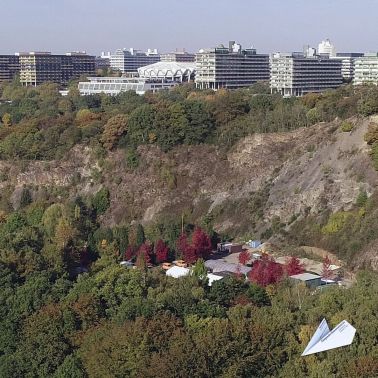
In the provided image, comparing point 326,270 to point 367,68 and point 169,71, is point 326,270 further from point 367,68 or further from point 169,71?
point 169,71

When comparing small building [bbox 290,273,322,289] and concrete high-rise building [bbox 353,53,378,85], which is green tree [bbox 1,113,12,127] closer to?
small building [bbox 290,273,322,289]

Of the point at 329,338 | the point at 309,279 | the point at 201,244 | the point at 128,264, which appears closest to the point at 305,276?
the point at 309,279

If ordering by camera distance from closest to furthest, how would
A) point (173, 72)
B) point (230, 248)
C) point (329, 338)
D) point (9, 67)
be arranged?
point (329, 338) → point (230, 248) → point (173, 72) → point (9, 67)

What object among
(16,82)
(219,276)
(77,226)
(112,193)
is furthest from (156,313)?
(16,82)

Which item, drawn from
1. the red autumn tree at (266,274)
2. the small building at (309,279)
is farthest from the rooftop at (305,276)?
the red autumn tree at (266,274)

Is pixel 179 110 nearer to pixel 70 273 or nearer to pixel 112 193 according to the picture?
pixel 112 193

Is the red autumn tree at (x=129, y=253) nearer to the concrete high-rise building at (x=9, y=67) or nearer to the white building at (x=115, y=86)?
the white building at (x=115, y=86)

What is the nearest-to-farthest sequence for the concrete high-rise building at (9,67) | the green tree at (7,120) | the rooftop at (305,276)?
the rooftop at (305,276) < the green tree at (7,120) < the concrete high-rise building at (9,67)
